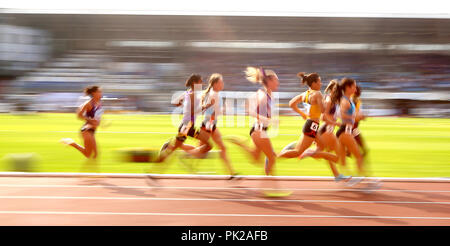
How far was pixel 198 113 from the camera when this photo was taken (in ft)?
22.5

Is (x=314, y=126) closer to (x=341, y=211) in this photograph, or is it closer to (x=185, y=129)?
(x=341, y=211)

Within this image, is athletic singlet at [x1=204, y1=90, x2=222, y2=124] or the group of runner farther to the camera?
athletic singlet at [x1=204, y1=90, x2=222, y2=124]

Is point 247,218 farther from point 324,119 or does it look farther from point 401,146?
point 401,146

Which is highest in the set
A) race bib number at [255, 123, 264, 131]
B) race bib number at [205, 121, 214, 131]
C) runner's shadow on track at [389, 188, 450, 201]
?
race bib number at [205, 121, 214, 131]

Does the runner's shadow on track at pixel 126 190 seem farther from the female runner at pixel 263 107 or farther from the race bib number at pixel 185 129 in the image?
the female runner at pixel 263 107

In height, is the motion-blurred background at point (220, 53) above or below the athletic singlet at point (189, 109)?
above

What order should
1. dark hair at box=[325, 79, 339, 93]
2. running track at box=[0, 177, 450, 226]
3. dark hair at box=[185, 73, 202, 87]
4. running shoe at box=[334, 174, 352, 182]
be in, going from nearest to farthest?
running track at box=[0, 177, 450, 226] < dark hair at box=[325, 79, 339, 93] < dark hair at box=[185, 73, 202, 87] < running shoe at box=[334, 174, 352, 182]

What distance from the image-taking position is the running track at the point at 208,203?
5387mm

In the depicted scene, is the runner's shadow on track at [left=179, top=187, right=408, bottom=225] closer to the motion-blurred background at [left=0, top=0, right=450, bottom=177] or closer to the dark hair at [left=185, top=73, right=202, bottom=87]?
the dark hair at [left=185, top=73, right=202, bottom=87]

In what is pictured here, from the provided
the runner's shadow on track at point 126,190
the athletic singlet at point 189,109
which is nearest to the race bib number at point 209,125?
the athletic singlet at point 189,109

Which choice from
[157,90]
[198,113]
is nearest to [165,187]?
[198,113]

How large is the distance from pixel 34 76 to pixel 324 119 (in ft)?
111

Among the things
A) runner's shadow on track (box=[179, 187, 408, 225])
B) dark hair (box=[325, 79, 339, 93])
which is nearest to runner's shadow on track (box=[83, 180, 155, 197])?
runner's shadow on track (box=[179, 187, 408, 225])

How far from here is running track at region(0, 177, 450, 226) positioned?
212 inches
